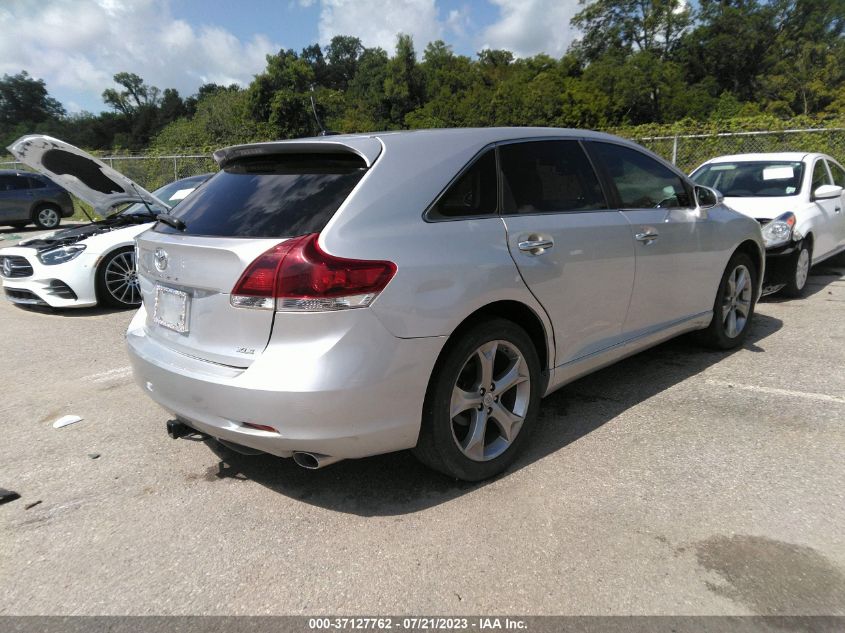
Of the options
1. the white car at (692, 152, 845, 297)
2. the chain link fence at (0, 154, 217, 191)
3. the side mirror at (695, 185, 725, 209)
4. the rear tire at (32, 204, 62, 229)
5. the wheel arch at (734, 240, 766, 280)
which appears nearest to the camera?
the side mirror at (695, 185, 725, 209)

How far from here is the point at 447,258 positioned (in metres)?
2.66

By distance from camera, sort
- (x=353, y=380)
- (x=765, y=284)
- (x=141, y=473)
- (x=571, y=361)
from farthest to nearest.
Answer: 1. (x=765, y=284)
2. (x=571, y=361)
3. (x=141, y=473)
4. (x=353, y=380)

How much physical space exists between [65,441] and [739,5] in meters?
70.6

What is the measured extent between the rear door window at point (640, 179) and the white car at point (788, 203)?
309cm

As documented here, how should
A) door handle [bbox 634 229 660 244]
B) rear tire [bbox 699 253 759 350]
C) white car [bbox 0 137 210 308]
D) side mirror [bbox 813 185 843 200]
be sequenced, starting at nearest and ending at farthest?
door handle [bbox 634 229 660 244], rear tire [bbox 699 253 759 350], white car [bbox 0 137 210 308], side mirror [bbox 813 185 843 200]

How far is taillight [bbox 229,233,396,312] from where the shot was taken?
2391 mm

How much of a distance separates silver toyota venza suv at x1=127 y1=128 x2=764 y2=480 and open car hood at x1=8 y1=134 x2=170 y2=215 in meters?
4.34

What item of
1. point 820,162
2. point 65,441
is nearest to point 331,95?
point 820,162

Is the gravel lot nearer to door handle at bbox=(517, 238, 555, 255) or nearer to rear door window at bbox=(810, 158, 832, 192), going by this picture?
door handle at bbox=(517, 238, 555, 255)

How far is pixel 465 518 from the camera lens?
2705 millimetres

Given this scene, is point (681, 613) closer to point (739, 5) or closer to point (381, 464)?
point (381, 464)

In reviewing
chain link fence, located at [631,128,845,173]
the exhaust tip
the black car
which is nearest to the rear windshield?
the exhaust tip

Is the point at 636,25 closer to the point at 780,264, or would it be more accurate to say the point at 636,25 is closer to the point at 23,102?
the point at 780,264

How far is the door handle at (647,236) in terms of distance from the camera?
3741mm
